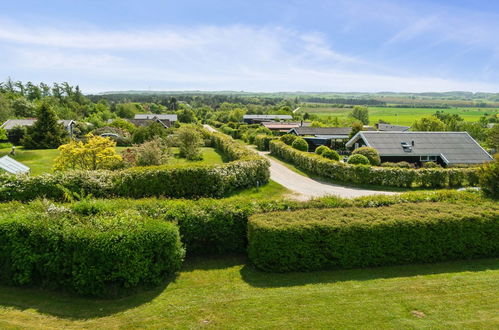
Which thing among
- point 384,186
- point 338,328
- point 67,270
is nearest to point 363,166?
point 384,186

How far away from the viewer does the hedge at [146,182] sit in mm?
15039

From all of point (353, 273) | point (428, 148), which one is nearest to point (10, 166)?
point (353, 273)

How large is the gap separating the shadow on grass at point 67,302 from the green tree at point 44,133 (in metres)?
35.3

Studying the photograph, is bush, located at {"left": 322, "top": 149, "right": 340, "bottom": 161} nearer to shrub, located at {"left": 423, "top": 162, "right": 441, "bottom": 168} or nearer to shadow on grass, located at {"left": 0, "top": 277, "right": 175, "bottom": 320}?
shrub, located at {"left": 423, "top": 162, "right": 441, "bottom": 168}

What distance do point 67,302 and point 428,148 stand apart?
2969cm

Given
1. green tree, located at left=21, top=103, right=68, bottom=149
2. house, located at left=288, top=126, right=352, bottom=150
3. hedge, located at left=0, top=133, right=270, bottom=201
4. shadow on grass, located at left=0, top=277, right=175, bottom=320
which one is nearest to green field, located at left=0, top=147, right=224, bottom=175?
green tree, located at left=21, top=103, right=68, bottom=149

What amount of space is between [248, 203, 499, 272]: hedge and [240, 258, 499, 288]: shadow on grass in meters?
0.19

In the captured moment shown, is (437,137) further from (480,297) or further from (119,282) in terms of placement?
(119,282)

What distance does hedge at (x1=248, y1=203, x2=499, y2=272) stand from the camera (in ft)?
31.9

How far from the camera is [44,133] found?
39.7 m

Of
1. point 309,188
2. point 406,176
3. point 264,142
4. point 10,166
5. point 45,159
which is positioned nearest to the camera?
point 10,166

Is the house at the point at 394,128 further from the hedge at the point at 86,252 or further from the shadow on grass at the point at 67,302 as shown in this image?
the shadow on grass at the point at 67,302

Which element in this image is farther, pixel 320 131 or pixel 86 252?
pixel 320 131

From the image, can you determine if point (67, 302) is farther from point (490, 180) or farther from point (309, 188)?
point (309, 188)
